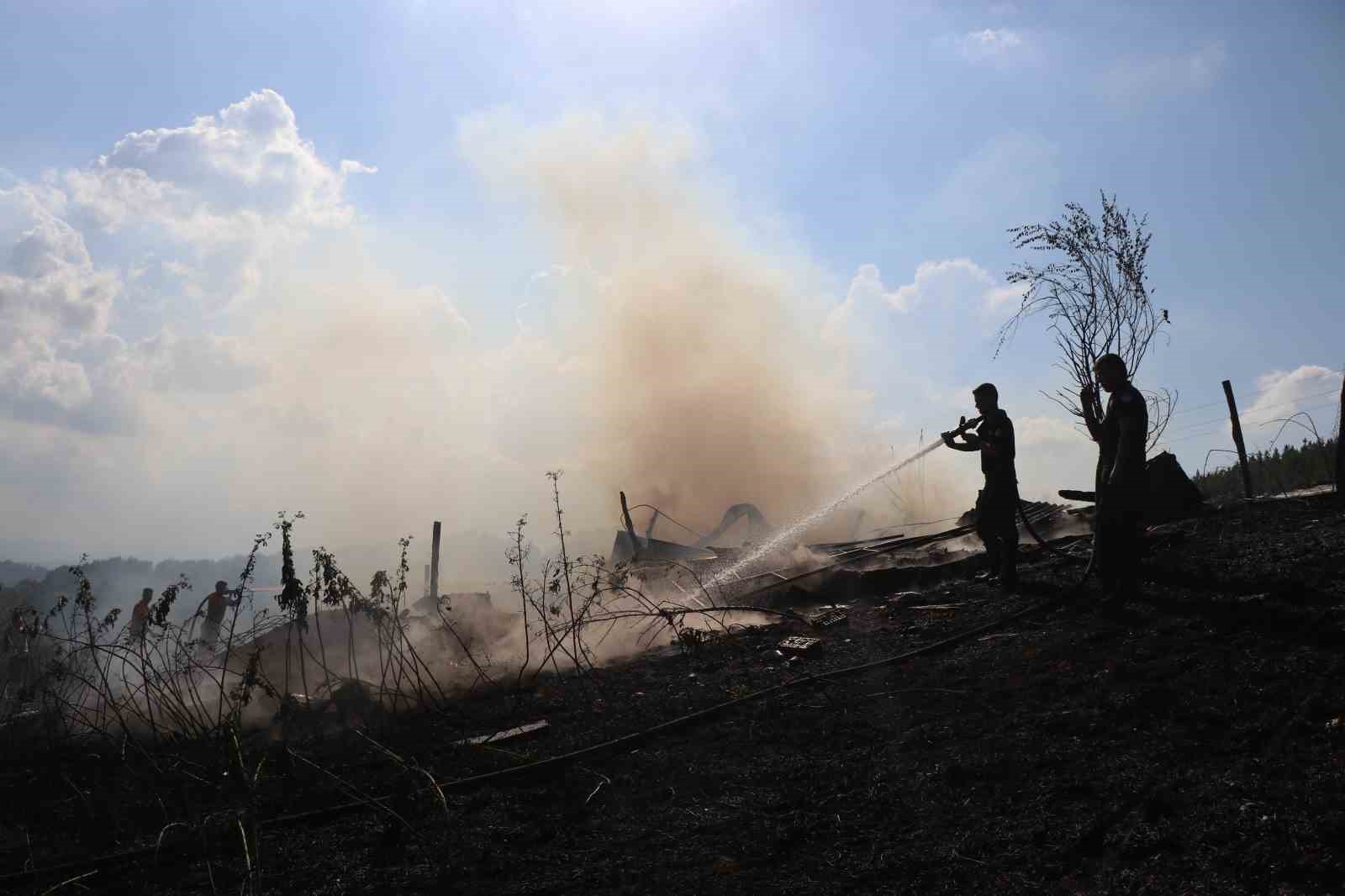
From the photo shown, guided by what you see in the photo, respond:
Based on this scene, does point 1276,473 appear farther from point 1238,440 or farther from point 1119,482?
point 1119,482

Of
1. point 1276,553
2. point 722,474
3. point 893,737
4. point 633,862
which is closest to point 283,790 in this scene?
point 633,862

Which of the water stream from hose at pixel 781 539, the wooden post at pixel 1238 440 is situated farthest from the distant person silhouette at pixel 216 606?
the wooden post at pixel 1238 440

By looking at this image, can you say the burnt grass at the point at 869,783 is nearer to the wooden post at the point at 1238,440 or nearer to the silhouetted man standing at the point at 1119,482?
the silhouetted man standing at the point at 1119,482

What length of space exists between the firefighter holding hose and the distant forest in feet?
24.5

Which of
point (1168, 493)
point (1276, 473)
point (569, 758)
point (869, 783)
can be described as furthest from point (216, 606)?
point (1276, 473)

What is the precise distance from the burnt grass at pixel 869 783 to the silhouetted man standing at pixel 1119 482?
0.29 metres

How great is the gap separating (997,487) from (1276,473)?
12421 mm

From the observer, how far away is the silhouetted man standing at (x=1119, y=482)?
618 cm

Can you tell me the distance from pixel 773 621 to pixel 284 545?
5.29 m

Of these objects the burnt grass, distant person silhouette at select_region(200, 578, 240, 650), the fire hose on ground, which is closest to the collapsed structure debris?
the burnt grass

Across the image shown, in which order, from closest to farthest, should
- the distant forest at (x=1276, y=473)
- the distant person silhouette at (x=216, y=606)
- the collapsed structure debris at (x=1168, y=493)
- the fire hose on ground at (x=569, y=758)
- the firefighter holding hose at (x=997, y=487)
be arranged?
the fire hose on ground at (x=569, y=758) < the distant person silhouette at (x=216, y=606) < the firefighter holding hose at (x=997, y=487) < the collapsed structure debris at (x=1168, y=493) < the distant forest at (x=1276, y=473)

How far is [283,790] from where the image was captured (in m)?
5.41

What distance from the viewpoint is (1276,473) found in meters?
16.6

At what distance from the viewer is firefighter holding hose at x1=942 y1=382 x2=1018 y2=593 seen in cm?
800
